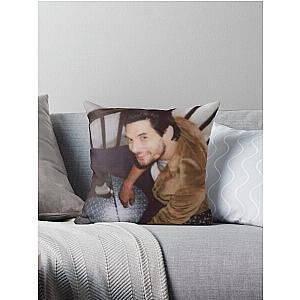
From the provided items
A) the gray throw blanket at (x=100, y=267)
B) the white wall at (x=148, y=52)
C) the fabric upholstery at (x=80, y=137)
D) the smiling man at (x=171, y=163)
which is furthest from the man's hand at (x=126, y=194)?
the white wall at (x=148, y=52)

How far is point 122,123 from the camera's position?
6.88 feet

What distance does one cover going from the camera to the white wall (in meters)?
2.80

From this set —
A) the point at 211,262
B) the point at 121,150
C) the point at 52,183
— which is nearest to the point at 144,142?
the point at 121,150

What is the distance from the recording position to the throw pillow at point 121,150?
2.03 m

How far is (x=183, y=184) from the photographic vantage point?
2.02 meters

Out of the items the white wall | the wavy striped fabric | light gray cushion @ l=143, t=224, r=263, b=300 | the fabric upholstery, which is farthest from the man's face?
the white wall

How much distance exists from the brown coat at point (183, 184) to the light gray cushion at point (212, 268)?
1.15 feet

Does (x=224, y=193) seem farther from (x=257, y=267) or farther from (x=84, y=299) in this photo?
(x=84, y=299)

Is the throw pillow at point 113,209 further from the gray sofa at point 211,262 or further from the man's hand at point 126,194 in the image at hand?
the gray sofa at point 211,262

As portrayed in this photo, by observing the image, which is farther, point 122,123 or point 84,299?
point 122,123

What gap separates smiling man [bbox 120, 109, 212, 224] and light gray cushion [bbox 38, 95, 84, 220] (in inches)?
8.0

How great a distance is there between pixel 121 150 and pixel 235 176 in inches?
13.9

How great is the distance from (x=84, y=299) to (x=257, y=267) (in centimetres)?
41
